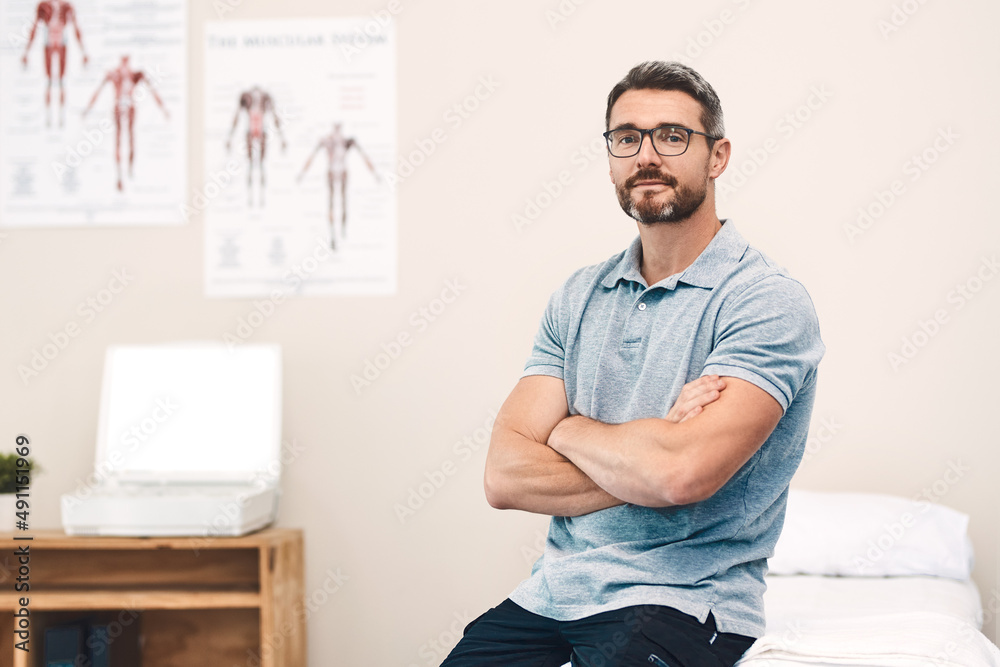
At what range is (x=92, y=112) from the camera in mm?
2701

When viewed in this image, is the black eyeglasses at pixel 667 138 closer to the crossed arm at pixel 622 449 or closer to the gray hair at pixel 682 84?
the gray hair at pixel 682 84

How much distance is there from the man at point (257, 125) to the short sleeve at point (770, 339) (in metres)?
1.72

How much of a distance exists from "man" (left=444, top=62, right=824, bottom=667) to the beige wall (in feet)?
3.24

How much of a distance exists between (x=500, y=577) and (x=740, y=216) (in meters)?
1.29

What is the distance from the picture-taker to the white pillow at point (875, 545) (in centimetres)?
212

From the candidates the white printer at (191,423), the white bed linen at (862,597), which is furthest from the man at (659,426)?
the white printer at (191,423)

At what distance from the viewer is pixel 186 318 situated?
8.73ft

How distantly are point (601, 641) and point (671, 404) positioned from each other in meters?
0.39

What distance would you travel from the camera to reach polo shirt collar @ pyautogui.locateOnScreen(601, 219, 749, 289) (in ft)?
4.82
